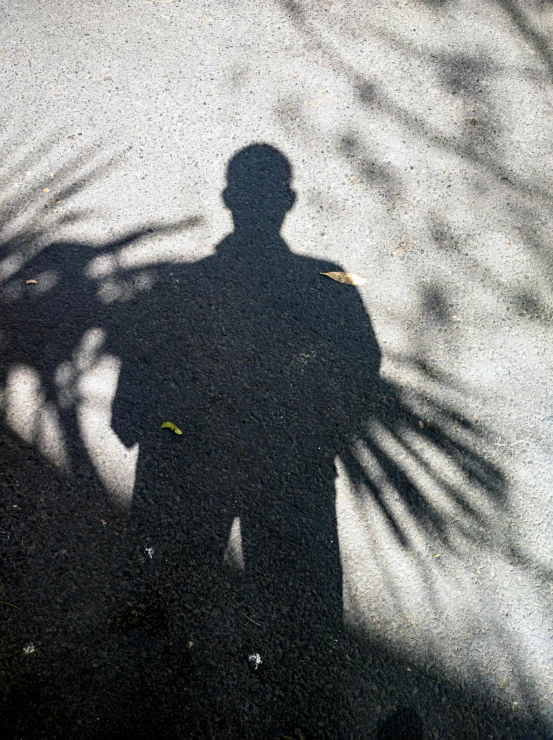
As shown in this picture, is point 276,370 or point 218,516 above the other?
point 276,370

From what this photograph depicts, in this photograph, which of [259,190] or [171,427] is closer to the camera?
[171,427]

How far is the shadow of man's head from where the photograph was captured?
404cm

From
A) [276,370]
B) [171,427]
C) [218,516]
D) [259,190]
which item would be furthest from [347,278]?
[218,516]

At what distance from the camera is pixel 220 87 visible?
468 centimetres

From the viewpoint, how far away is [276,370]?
3.50 metres

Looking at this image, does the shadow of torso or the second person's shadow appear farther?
the shadow of torso

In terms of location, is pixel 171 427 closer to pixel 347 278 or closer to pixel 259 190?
pixel 347 278

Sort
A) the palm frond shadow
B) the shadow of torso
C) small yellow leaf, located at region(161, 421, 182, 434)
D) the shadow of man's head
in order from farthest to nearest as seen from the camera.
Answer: the shadow of man's head, small yellow leaf, located at region(161, 421, 182, 434), the palm frond shadow, the shadow of torso

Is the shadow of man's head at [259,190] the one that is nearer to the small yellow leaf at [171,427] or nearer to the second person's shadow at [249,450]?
the second person's shadow at [249,450]

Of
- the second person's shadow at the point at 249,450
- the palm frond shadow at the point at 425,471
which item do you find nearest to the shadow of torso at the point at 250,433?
the second person's shadow at the point at 249,450

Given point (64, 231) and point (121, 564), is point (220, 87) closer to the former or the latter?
point (64, 231)

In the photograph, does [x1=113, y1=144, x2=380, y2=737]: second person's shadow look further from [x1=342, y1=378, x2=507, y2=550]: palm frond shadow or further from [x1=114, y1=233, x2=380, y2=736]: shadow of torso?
[x1=342, y1=378, x2=507, y2=550]: palm frond shadow

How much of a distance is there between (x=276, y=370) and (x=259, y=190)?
1.45 metres

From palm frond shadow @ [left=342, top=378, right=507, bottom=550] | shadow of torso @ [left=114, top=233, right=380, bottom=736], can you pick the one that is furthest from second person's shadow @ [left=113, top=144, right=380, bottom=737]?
palm frond shadow @ [left=342, top=378, right=507, bottom=550]
